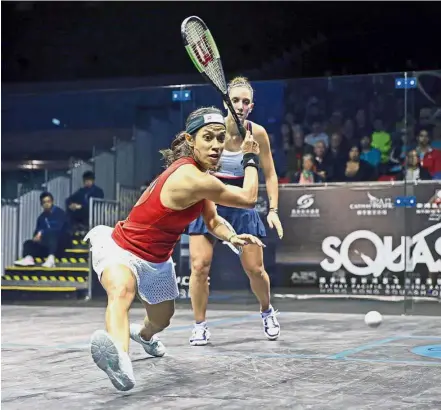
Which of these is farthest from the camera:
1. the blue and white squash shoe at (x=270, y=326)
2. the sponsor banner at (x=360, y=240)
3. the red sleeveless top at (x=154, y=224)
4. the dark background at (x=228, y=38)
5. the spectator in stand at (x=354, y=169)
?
the dark background at (x=228, y=38)

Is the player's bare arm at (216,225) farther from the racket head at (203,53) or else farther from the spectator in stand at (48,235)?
the spectator in stand at (48,235)

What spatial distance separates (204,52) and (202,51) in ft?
0.06

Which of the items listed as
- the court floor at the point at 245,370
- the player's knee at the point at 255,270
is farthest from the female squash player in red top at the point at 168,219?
the player's knee at the point at 255,270

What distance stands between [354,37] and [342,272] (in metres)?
4.31

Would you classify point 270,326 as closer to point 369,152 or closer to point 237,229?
point 237,229

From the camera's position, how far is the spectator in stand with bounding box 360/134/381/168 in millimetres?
7680

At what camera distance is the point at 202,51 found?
4.30 m

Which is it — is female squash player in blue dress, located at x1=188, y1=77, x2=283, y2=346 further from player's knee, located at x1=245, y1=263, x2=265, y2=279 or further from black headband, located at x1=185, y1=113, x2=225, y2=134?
black headband, located at x1=185, y1=113, x2=225, y2=134

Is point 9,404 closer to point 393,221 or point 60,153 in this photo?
point 393,221

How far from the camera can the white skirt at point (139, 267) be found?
3.70 metres

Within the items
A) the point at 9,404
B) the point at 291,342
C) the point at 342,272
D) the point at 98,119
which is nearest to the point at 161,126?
the point at 98,119

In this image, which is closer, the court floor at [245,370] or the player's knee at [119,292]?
the court floor at [245,370]

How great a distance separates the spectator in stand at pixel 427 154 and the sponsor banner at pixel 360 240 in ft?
0.56

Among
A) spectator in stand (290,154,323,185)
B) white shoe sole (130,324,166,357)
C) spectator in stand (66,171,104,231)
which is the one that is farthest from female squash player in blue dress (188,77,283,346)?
spectator in stand (66,171,104,231)
